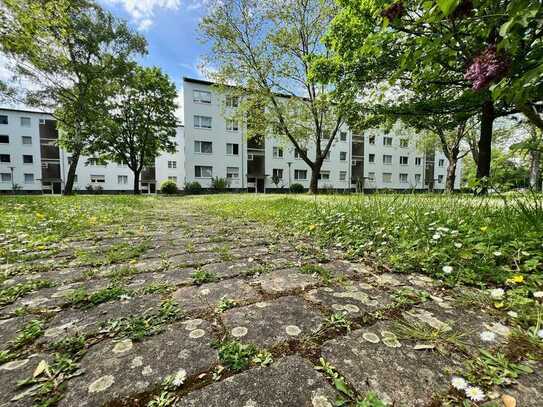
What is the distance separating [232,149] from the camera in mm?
28906

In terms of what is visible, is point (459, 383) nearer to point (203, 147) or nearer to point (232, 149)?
point (203, 147)

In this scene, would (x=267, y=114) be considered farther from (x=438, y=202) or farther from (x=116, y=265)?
(x=116, y=265)

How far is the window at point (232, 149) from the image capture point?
→ 2866 centimetres

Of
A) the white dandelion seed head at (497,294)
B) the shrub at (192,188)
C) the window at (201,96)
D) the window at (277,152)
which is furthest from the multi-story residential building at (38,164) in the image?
the white dandelion seed head at (497,294)

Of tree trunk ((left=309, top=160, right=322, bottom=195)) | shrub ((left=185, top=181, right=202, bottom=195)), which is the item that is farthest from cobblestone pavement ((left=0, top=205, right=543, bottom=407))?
shrub ((left=185, top=181, right=202, bottom=195))

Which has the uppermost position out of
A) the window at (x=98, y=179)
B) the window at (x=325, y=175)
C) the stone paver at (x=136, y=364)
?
the window at (x=325, y=175)

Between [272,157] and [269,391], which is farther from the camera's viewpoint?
[272,157]

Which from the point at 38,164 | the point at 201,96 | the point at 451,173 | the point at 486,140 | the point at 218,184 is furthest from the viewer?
the point at 38,164

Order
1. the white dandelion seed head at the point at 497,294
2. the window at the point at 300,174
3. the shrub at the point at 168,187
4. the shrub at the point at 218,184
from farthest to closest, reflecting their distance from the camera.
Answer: the window at the point at 300,174 → the shrub at the point at 218,184 → the shrub at the point at 168,187 → the white dandelion seed head at the point at 497,294

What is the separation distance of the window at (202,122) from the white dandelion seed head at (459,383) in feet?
95.7

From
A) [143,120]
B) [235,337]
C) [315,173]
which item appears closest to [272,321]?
[235,337]

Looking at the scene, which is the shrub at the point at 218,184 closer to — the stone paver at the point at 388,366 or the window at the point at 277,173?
the window at the point at 277,173

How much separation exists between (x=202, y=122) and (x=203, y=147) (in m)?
2.80

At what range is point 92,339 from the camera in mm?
1073
